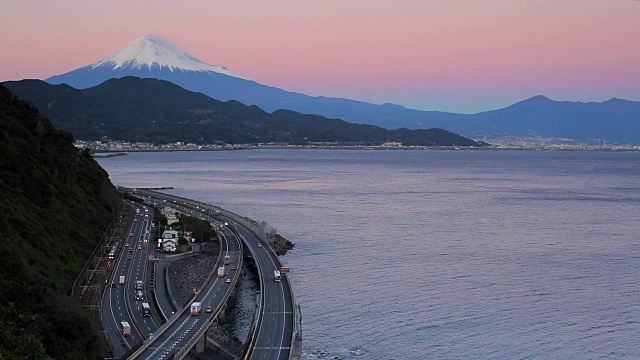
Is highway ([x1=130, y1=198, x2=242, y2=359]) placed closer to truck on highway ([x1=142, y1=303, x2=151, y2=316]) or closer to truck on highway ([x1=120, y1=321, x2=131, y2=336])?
truck on highway ([x1=120, y1=321, x2=131, y2=336])

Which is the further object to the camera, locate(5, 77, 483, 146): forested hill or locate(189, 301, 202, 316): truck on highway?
locate(5, 77, 483, 146): forested hill

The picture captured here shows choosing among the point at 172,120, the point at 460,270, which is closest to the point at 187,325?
the point at 460,270

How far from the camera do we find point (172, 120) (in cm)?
12938

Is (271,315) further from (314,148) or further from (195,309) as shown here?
(314,148)

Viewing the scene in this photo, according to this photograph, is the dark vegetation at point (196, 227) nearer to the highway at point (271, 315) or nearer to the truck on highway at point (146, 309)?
the highway at point (271, 315)

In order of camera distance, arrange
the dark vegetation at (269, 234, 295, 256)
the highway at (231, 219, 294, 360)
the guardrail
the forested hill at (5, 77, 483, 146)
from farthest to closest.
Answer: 1. the forested hill at (5, 77, 483, 146)
2. the dark vegetation at (269, 234, 295, 256)
3. the highway at (231, 219, 294, 360)
4. the guardrail

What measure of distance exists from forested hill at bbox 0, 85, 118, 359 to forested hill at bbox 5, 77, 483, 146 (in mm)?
80582

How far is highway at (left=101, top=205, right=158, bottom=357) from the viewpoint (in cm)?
1267

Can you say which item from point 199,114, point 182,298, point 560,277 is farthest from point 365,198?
point 199,114

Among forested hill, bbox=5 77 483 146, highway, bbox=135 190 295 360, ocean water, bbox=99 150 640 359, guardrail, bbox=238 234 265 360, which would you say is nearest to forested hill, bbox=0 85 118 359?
guardrail, bbox=238 234 265 360

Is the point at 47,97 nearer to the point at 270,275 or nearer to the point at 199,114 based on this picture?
the point at 199,114

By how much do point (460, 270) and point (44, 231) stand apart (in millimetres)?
10828

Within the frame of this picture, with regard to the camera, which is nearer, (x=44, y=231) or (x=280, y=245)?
(x=44, y=231)

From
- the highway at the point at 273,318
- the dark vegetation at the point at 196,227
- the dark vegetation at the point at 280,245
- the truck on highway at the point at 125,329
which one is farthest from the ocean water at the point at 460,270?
the truck on highway at the point at 125,329
